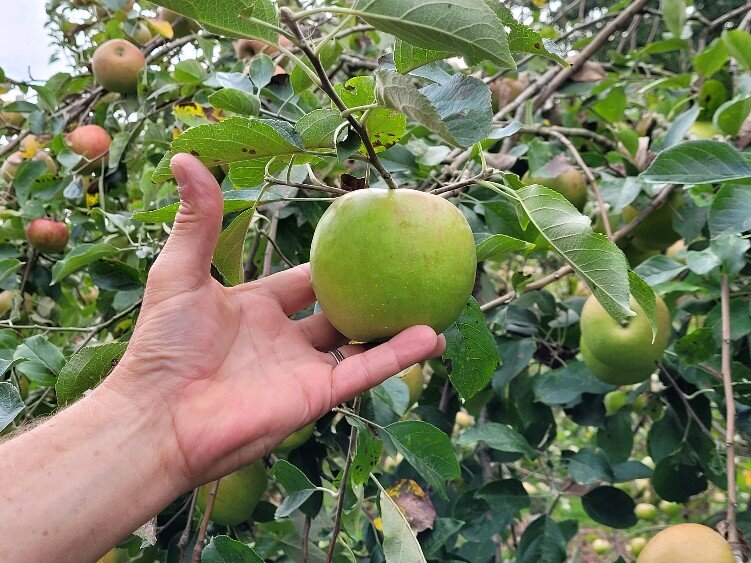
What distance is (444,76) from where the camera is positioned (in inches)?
40.0

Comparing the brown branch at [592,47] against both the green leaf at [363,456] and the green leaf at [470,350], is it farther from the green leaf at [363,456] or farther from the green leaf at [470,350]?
the green leaf at [363,456]

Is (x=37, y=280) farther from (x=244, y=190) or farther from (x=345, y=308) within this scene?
(x=345, y=308)

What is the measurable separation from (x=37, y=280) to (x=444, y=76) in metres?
1.67

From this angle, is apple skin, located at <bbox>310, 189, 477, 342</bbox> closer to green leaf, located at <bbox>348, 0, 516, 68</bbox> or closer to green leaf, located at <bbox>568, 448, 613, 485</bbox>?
green leaf, located at <bbox>348, 0, 516, 68</bbox>

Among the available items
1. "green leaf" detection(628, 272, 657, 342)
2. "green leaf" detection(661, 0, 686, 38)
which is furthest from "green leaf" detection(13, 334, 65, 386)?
"green leaf" detection(661, 0, 686, 38)

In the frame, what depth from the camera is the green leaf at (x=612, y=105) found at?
1817 mm

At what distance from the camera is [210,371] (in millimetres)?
1028

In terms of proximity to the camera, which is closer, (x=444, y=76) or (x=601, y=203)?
(x=444, y=76)

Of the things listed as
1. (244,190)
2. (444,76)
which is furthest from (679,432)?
(244,190)

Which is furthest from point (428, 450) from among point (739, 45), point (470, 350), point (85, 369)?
point (739, 45)

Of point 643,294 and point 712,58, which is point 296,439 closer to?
point 643,294

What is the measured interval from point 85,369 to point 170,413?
250 millimetres

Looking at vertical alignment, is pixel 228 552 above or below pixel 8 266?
below

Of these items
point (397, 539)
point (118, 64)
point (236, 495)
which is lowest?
point (236, 495)
